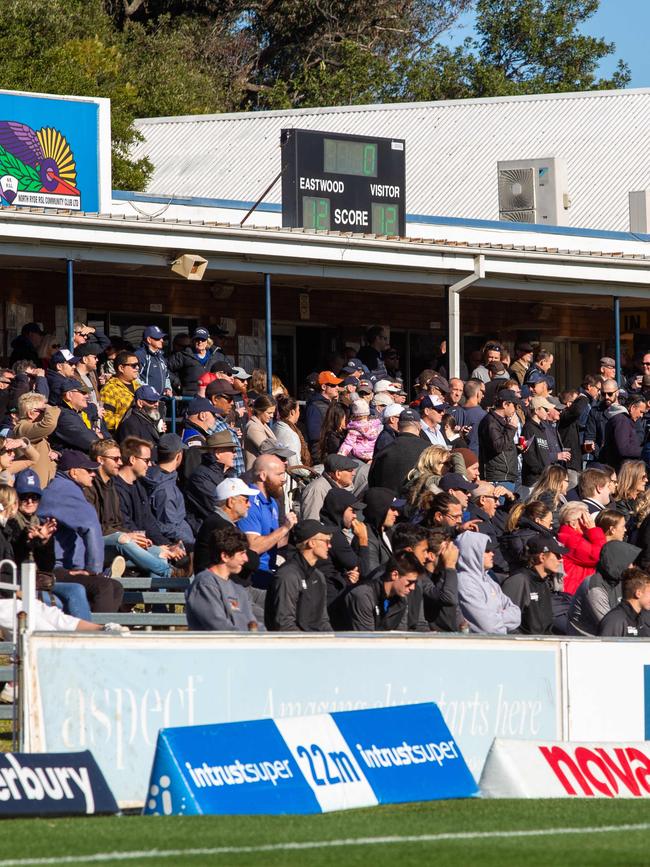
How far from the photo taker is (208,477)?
1322cm

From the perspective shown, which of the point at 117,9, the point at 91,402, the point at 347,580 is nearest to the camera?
the point at 347,580

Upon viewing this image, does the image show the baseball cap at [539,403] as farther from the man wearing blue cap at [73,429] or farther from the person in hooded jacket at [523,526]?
the man wearing blue cap at [73,429]

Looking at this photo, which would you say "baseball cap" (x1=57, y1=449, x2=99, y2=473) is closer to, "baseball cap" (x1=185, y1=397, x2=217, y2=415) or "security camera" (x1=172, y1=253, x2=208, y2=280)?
"baseball cap" (x1=185, y1=397, x2=217, y2=415)

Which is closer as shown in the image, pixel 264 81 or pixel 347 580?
pixel 347 580

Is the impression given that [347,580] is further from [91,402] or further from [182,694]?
[91,402]

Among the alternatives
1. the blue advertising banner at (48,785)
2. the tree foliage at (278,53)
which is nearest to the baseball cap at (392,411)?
the blue advertising banner at (48,785)

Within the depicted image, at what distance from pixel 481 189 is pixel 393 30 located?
2131 cm

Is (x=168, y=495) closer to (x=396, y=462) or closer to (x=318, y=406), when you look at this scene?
(x=396, y=462)

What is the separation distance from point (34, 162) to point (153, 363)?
185 inches

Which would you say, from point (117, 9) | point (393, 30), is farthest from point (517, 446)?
point (393, 30)

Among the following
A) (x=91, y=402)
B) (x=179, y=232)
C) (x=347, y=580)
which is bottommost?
(x=347, y=580)

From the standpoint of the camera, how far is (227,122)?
112 ft

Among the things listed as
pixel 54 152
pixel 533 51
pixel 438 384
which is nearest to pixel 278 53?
pixel 533 51

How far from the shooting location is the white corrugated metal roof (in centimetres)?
3116
